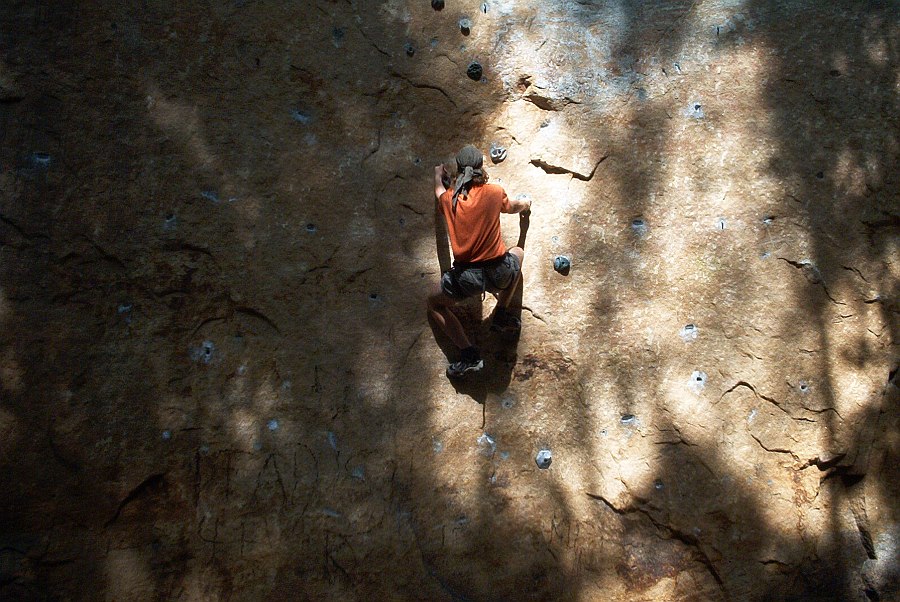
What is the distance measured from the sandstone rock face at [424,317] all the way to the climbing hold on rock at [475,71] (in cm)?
10

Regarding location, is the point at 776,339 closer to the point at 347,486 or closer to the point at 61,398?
the point at 347,486

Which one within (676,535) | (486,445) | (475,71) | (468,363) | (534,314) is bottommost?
(676,535)

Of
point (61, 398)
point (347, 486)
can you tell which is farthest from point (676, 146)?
point (61, 398)

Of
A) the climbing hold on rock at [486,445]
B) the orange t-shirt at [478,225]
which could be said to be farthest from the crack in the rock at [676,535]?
the orange t-shirt at [478,225]

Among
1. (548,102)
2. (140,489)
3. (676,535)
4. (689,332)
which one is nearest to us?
(140,489)

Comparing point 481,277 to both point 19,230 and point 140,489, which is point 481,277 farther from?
point 19,230

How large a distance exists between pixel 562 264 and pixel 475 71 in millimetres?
1265

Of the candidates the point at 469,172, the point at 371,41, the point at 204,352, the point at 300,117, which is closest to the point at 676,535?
the point at 469,172

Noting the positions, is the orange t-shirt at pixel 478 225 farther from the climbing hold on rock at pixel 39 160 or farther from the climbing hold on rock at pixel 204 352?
the climbing hold on rock at pixel 39 160

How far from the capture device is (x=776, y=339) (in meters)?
3.95

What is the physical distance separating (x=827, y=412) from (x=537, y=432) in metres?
1.58

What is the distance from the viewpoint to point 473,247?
3.77 m

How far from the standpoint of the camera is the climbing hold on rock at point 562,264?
4.05 metres

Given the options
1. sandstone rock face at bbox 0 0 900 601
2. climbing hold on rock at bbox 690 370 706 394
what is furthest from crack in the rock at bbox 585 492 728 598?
climbing hold on rock at bbox 690 370 706 394
